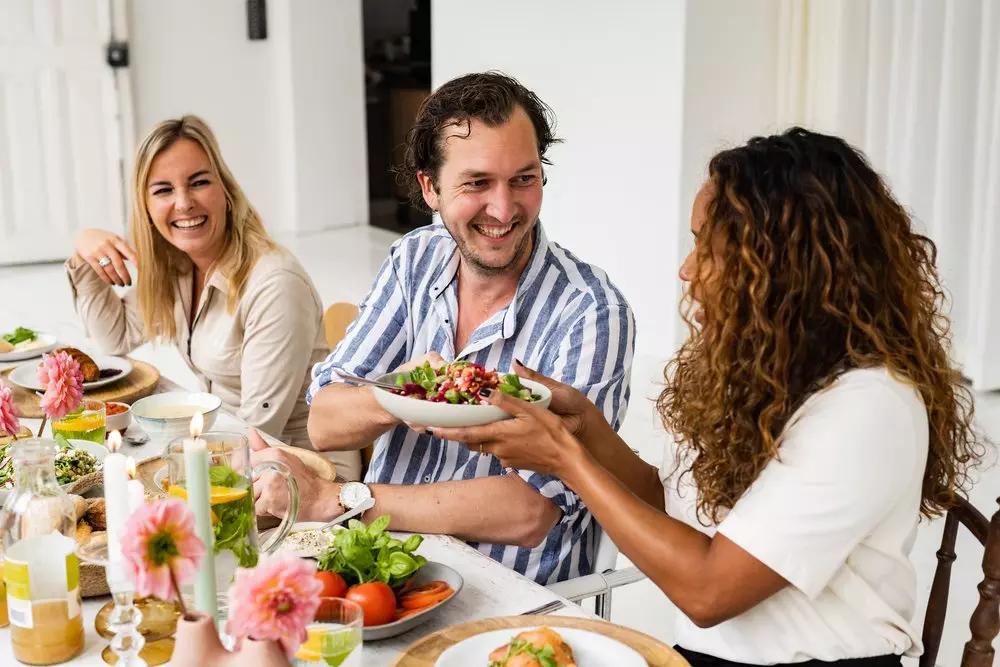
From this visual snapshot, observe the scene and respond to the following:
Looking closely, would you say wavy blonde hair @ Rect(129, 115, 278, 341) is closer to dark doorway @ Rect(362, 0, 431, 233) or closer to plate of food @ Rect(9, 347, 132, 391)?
plate of food @ Rect(9, 347, 132, 391)

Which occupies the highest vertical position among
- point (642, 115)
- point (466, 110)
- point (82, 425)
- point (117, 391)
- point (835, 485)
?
point (466, 110)

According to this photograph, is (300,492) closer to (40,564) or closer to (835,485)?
(40,564)

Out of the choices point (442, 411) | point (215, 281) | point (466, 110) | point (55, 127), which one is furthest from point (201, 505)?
point (55, 127)

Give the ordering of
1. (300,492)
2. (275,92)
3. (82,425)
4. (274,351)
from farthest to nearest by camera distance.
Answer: (275,92) → (274,351) → (82,425) → (300,492)

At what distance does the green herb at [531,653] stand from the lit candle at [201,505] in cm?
31

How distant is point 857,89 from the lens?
448 centimetres

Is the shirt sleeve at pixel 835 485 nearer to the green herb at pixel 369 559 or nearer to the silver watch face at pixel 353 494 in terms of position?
the green herb at pixel 369 559

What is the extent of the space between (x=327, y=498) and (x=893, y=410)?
2.59 ft

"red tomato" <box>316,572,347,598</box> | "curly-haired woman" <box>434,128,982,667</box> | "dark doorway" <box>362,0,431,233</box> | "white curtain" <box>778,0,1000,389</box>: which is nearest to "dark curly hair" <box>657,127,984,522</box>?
"curly-haired woman" <box>434,128,982,667</box>

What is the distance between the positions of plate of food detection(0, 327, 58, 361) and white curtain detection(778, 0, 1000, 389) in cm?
306

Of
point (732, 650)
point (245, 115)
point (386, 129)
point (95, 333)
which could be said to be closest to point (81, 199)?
point (245, 115)

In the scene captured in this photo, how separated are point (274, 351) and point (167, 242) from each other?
0.48 m

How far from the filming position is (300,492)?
5.27 feet

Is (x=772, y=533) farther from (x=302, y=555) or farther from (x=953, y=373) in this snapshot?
(x=302, y=555)
